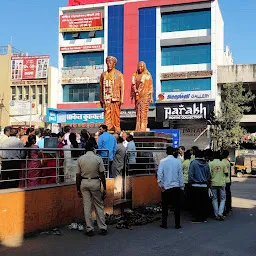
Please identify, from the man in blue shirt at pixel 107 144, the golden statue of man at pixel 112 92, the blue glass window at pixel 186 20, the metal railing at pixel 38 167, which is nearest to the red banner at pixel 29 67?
the blue glass window at pixel 186 20

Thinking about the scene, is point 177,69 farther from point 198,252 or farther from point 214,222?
point 198,252

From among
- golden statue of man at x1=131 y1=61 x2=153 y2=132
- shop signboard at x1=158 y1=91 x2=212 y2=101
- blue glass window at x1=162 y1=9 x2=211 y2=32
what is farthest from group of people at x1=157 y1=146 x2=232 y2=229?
blue glass window at x1=162 y1=9 x2=211 y2=32

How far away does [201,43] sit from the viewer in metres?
35.5

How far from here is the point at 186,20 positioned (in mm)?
36250

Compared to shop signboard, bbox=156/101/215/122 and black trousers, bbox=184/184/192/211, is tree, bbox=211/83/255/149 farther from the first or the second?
black trousers, bbox=184/184/192/211

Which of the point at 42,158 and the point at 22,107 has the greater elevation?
the point at 22,107

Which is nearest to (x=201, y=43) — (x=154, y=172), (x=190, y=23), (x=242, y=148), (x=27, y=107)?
(x=190, y=23)

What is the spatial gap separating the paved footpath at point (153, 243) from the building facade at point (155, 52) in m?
26.8

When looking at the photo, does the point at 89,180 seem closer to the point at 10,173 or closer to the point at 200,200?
the point at 10,173

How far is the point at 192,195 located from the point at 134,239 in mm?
2987

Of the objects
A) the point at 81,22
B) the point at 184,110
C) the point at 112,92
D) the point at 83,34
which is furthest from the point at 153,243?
the point at 81,22

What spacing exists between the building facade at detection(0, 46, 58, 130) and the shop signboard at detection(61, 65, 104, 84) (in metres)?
1.06

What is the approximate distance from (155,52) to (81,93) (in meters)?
8.28

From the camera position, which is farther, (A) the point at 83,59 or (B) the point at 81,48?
(A) the point at 83,59
